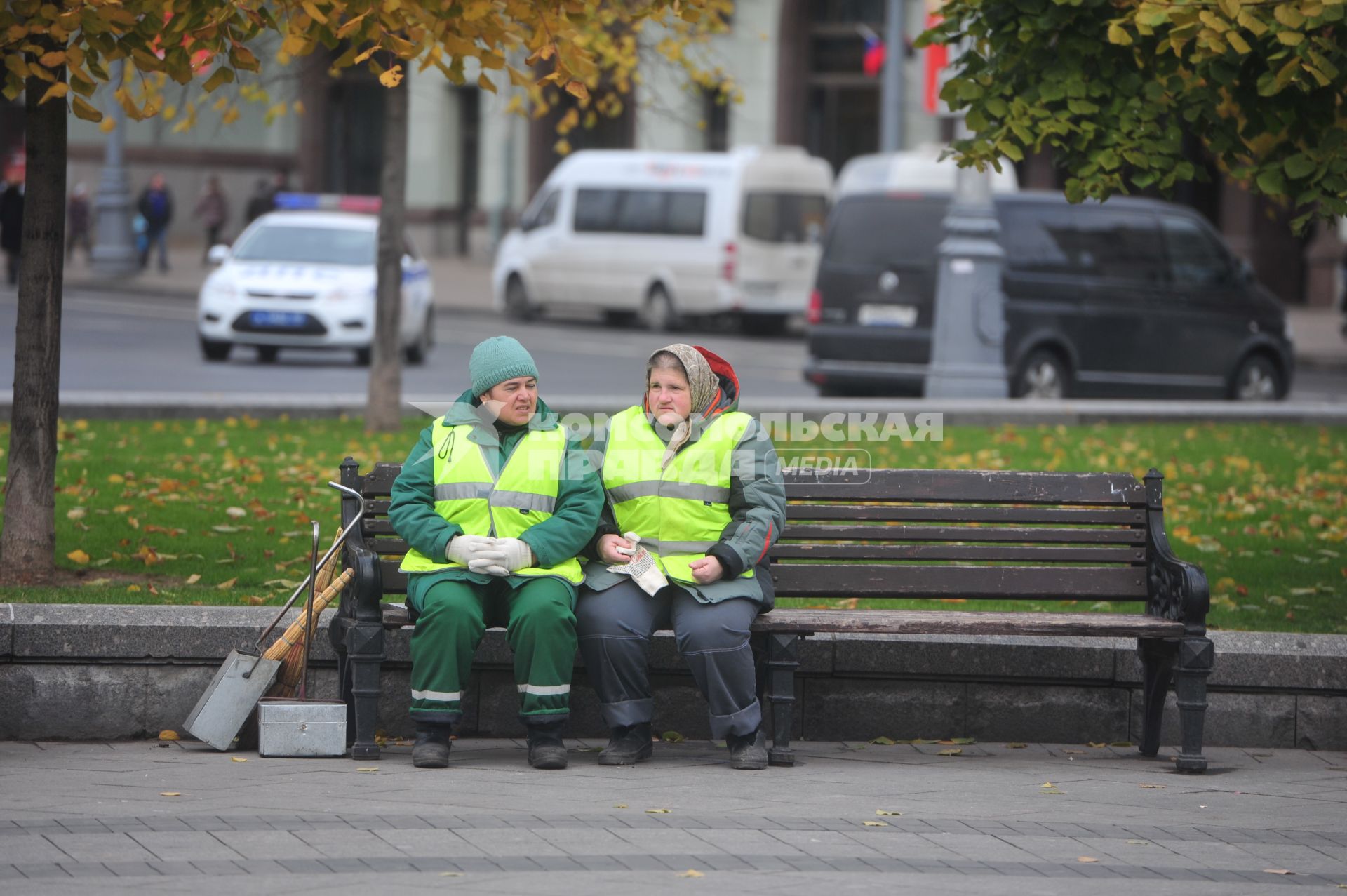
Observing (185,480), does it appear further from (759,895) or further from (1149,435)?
(1149,435)

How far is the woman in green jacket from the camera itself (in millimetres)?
6223

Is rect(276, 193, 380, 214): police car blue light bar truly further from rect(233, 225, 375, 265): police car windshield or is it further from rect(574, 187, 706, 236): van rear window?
rect(233, 225, 375, 265): police car windshield

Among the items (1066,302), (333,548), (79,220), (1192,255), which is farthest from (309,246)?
(79,220)

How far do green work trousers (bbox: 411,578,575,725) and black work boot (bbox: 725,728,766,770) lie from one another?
1.81 ft

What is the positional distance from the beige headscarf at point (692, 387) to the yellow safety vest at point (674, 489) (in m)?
0.03

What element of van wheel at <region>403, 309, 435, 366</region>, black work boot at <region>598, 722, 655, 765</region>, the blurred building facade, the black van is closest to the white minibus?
the blurred building facade

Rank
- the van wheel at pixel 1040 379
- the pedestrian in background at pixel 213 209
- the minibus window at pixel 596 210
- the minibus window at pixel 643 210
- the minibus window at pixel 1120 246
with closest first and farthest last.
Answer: the van wheel at pixel 1040 379, the minibus window at pixel 1120 246, the minibus window at pixel 643 210, the minibus window at pixel 596 210, the pedestrian in background at pixel 213 209

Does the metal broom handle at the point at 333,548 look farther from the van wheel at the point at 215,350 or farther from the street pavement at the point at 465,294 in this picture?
the street pavement at the point at 465,294

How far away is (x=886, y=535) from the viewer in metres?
6.85

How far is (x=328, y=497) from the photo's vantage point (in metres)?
9.59

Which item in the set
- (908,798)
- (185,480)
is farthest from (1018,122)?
(185,480)

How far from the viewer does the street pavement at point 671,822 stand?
195 inches

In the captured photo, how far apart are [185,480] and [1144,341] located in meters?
10.5

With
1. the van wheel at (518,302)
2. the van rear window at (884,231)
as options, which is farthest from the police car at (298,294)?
the van wheel at (518,302)
